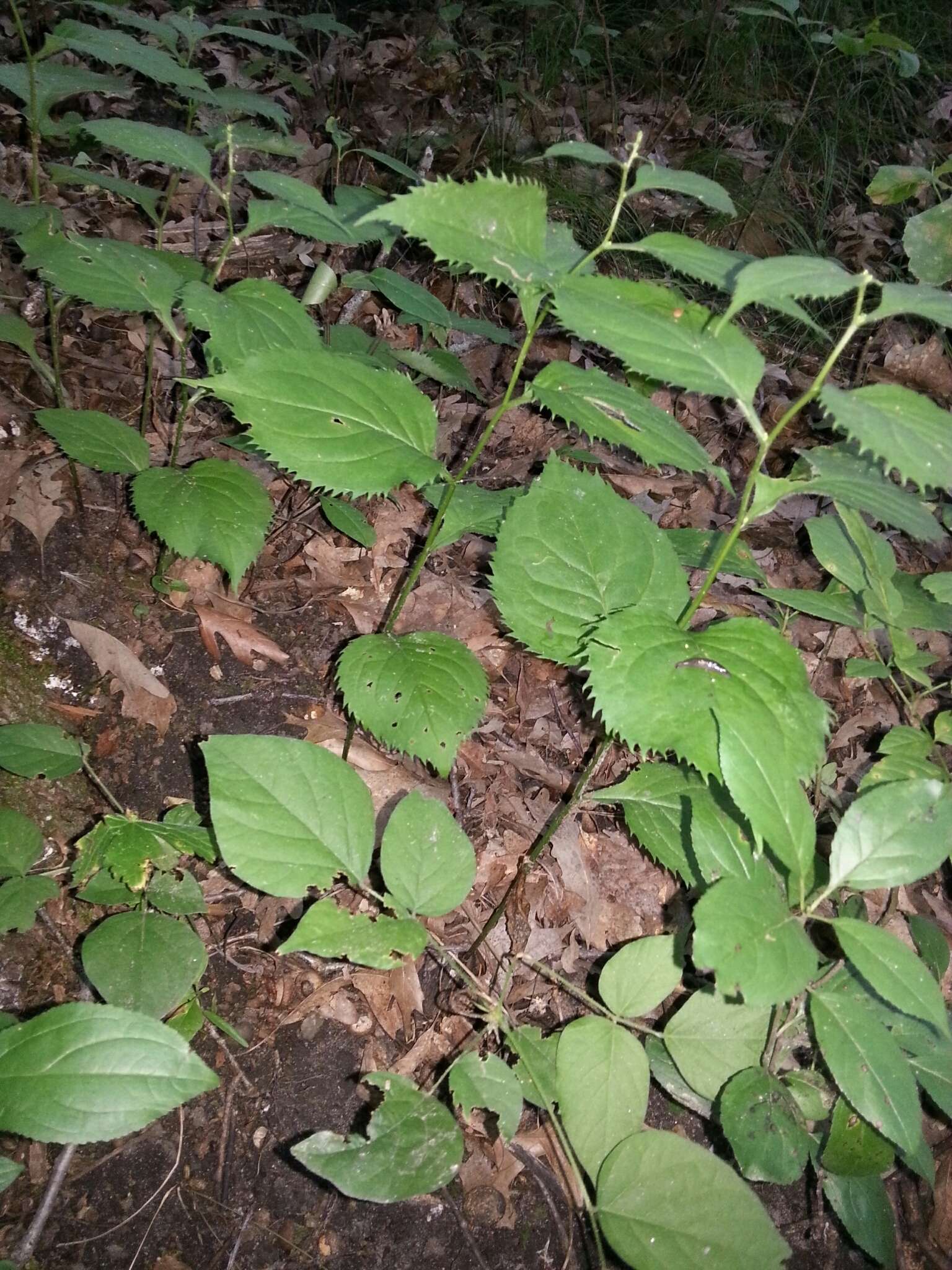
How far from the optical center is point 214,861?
178 cm

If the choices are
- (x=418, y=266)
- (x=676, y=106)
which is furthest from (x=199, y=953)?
(x=676, y=106)

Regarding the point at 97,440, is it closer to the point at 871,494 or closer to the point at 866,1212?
the point at 871,494

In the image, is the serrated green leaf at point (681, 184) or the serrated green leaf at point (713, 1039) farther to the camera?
the serrated green leaf at point (713, 1039)

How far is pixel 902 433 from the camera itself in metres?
0.93

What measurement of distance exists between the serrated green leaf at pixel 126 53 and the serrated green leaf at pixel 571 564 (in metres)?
1.33

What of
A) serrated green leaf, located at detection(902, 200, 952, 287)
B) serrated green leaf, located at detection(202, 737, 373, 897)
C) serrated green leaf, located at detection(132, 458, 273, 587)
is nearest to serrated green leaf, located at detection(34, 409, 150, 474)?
serrated green leaf, located at detection(132, 458, 273, 587)

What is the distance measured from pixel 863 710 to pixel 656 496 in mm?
964

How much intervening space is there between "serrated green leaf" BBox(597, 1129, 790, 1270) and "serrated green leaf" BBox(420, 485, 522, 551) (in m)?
1.12

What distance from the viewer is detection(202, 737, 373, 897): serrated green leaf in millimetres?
1396

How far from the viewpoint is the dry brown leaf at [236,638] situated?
7.11 feet

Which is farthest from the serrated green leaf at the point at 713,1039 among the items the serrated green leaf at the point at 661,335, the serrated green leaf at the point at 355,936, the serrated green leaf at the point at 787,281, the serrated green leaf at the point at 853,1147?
the serrated green leaf at the point at 787,281

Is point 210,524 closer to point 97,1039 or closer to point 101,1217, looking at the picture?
point 97,1039

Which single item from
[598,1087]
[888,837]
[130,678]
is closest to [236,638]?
[130,678]

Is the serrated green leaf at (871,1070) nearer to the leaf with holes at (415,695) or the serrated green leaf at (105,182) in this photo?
the leaf with holes at (415,695)
